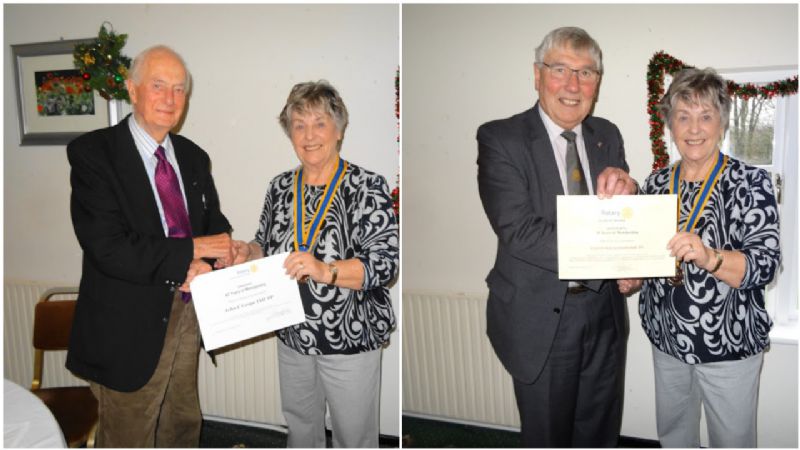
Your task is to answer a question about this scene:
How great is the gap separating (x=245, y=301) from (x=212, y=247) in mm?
229

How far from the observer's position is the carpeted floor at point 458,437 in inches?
111

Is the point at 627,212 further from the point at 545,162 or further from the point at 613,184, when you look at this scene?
the point at 545,162

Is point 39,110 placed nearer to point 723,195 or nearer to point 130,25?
point 130,25

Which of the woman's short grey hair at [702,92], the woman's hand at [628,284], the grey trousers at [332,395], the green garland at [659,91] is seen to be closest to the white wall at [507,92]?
the green garland at [659,91]

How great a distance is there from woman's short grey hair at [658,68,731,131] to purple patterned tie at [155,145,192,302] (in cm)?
187

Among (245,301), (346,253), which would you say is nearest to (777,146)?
(346,253)

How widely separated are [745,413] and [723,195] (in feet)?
2.58

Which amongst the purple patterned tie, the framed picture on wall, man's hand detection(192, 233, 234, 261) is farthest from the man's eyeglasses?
the framed picture on wall

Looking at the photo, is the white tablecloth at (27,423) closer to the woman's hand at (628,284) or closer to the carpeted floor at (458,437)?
the woman's hand at (628,284)

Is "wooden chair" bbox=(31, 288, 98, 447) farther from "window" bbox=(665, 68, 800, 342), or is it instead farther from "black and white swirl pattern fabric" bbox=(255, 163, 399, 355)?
"window" bbox=(665, 68, 800, 342)

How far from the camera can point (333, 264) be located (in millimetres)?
1790

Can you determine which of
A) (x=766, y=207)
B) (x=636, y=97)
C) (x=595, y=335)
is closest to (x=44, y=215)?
(x=595, y=335)

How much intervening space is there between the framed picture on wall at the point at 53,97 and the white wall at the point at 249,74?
0.25 feet

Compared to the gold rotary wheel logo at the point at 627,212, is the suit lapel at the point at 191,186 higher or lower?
higher
